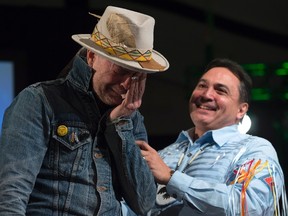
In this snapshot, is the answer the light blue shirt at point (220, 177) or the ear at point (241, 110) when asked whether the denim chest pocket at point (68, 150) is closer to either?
the light blue shirt at point (220, 177)

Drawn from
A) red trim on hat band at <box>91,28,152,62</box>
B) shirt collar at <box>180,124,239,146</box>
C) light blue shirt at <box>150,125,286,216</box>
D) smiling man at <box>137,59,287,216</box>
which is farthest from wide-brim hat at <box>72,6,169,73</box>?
shirt collar at <box>180,124,239,146</box>

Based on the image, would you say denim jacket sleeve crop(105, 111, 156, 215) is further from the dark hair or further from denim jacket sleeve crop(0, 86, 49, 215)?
the dark hair

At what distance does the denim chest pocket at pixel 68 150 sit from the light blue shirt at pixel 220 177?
0.70 m

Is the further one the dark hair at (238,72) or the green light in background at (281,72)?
the green light in background at (281,72)

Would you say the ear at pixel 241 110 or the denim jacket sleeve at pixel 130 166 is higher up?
the denim jacket sleeve at pixel 130 166

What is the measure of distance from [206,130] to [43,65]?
1.67m

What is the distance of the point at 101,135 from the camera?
83.8 inches

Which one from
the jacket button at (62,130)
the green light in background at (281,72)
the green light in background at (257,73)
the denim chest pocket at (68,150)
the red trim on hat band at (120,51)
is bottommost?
the green light in background at (257,73)

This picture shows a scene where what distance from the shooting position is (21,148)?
1.95 m

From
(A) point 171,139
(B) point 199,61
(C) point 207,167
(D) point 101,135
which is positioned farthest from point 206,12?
(D) point 101,135

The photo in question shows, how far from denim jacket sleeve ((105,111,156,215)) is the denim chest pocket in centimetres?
8

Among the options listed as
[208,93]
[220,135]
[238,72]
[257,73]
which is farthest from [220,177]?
[257,73]

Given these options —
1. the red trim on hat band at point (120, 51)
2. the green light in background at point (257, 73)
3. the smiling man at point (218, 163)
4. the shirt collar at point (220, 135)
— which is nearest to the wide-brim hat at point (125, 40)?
the red trim on hat band at point (120, 51)

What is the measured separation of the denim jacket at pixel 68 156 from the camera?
1.95 m
